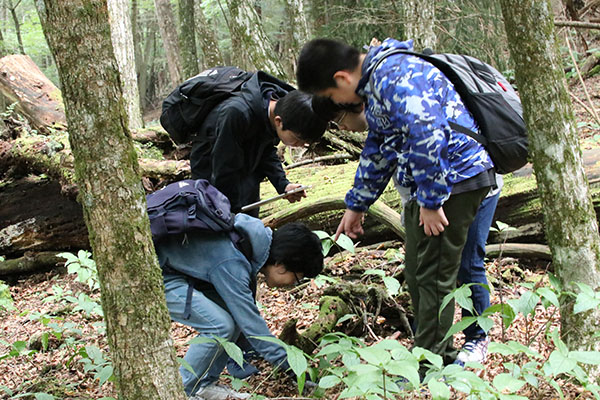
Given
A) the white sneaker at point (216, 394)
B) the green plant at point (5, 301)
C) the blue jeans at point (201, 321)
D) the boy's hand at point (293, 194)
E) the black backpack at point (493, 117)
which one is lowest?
the green plant at point (5, 301)

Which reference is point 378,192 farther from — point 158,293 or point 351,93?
point 158,293

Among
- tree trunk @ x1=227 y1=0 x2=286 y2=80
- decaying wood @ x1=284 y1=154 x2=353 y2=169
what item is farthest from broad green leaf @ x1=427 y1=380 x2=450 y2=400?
tree trunk @ x1=227 y1=0 x2=286 y2=80

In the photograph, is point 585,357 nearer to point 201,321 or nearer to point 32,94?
point 201,321

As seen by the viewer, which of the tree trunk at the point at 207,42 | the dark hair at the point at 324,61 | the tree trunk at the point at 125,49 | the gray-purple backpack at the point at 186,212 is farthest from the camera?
the tree trunk at the point at 207,42

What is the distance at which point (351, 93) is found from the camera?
2852mm

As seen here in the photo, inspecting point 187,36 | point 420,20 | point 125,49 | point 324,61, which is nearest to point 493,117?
point 324,61

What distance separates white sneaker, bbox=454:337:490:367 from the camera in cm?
315

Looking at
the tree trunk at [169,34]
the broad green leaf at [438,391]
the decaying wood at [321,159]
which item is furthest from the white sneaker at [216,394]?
the tree trunk at [169,34]

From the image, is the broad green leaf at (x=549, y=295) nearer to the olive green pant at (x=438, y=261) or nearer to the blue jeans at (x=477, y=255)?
the olive green pant at (x=438, y=261)

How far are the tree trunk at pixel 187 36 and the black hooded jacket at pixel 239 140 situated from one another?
40.7ft

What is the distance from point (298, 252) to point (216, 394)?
1.06 metres

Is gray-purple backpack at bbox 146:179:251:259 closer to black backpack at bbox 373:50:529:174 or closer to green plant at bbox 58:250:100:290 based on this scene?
black backpack at bbox 373:50:529:174

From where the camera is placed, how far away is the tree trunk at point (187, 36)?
50.0 feet

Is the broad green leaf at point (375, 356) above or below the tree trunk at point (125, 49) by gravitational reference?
below
